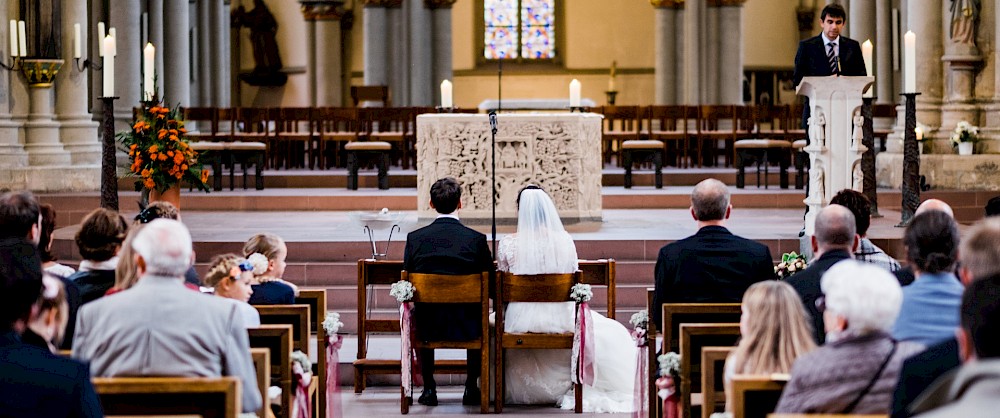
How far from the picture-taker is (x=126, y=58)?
15.5m

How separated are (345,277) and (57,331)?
19.0 ft

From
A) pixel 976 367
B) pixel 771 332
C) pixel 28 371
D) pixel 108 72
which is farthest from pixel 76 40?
pixel 976 367

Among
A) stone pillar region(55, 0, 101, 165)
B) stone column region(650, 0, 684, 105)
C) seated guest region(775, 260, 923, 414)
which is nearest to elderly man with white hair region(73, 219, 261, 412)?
seated guest region(775, 260, 923, 414)

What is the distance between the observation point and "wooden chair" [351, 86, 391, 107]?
19.1 meters

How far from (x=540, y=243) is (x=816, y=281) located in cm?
241

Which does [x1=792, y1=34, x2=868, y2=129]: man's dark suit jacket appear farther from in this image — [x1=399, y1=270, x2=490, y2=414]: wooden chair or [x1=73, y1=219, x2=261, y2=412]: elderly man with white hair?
[x1=73, y1=219, x2=261, y2=412]: elderly man with white hair

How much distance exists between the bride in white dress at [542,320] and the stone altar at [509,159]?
4082mm

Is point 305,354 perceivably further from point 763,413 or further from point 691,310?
point 763,413

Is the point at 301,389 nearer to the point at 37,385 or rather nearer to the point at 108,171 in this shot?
the point at 37,385

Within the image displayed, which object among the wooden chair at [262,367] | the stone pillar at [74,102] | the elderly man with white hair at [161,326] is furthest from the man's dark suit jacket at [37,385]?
the stone pillar at [74,102]

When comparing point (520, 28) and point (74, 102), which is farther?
point (520, 28)

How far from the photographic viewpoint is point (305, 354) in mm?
5430

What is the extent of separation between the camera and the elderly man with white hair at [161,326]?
3859mm

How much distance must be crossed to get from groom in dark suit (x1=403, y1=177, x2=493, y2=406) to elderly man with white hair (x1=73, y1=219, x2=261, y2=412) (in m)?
2.83
